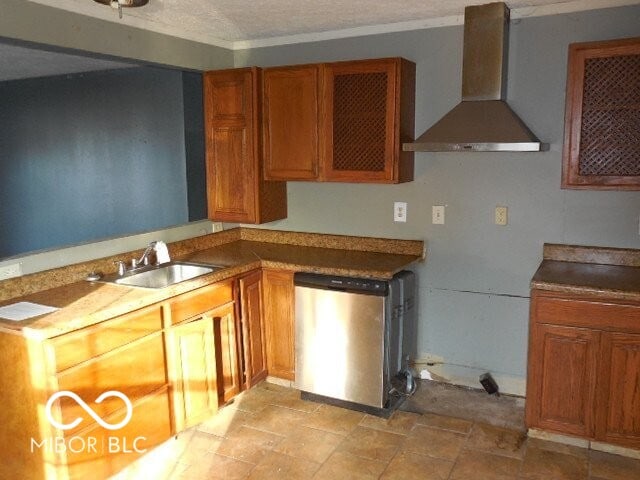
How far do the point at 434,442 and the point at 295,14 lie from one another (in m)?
2.46

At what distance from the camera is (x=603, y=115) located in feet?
8.70

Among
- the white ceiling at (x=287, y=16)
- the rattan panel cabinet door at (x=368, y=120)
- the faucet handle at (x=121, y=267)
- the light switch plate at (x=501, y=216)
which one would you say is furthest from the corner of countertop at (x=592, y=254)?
the faucet handle at (x=121, y=267)

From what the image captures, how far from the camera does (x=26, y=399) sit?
219 cm

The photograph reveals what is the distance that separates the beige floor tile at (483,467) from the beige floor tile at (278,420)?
2.97 ft

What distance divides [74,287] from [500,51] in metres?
2.56

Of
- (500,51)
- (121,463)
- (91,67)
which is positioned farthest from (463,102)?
(91,67)

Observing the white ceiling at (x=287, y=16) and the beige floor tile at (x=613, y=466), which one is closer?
the beige floor tile at (x=613, y=466)

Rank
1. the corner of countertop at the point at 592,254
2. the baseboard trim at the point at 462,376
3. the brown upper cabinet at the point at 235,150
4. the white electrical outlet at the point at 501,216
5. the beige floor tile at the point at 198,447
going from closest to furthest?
the beige floor tile at the point at 198,447 < the corner of countertop at the point at 592,254 < the white electrical outlet at the point at 501,216 < the baseboard trim at the point at 462,376 < the brown upper cabinet at the point at 235,150

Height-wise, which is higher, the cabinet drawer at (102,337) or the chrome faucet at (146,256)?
the chrome faucet at (146,256)

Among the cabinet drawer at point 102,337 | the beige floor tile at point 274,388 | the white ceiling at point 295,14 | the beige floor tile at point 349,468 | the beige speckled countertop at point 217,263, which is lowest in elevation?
the beige floor tile at point 349,468

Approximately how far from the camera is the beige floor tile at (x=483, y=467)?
99.5 inches

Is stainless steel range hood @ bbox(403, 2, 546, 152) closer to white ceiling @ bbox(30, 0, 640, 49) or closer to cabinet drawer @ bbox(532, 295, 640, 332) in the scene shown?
white ceiling @ bbox(30, 0, 640, 49)

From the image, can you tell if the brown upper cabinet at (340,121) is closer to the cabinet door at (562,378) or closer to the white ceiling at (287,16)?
the white ceiling at (287,16)

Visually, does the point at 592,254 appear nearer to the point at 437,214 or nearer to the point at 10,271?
the point at 437,214
